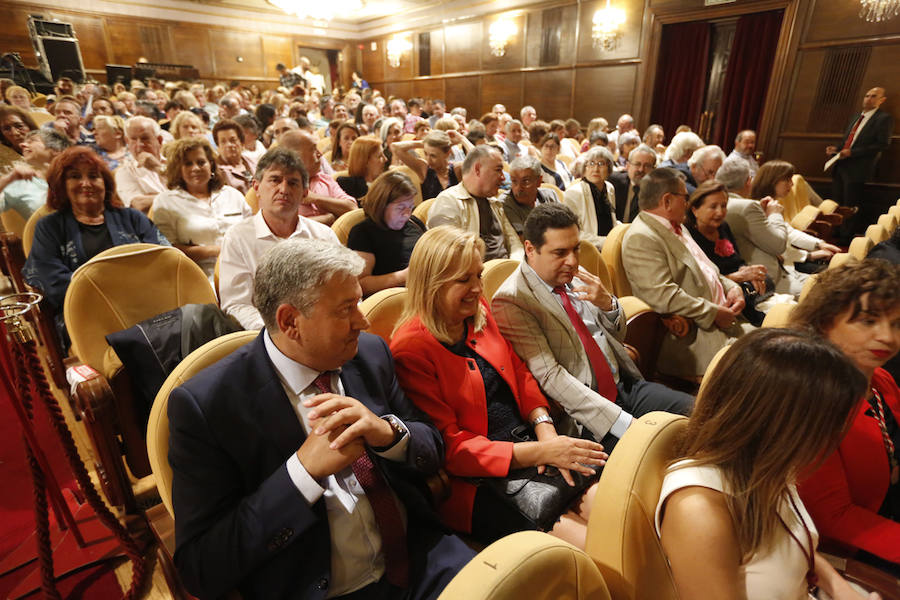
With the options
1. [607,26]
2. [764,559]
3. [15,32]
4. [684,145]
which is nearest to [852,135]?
[684,145]

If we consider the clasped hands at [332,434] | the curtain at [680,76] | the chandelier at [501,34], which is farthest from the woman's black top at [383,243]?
the chandelier at [501,34]

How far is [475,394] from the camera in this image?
55.7 inches

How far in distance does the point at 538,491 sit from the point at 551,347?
0.58 metres

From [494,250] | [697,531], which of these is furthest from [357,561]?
[494,250]

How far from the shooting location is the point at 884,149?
5965 mm

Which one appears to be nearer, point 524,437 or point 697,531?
point 697,531

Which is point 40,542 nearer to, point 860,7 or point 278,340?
point 278,340

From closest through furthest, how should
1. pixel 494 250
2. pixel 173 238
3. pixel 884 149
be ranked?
pixel 173 238 < pixel 494 250 < pixel 884 149

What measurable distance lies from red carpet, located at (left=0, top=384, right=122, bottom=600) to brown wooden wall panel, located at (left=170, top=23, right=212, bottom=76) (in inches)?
529

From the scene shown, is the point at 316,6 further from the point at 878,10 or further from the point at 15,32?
the point at 878,10

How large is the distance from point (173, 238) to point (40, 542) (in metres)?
1.80

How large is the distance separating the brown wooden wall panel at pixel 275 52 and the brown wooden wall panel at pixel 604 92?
9.85m

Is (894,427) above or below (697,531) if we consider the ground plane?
below

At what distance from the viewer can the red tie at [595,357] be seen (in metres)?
1.77
